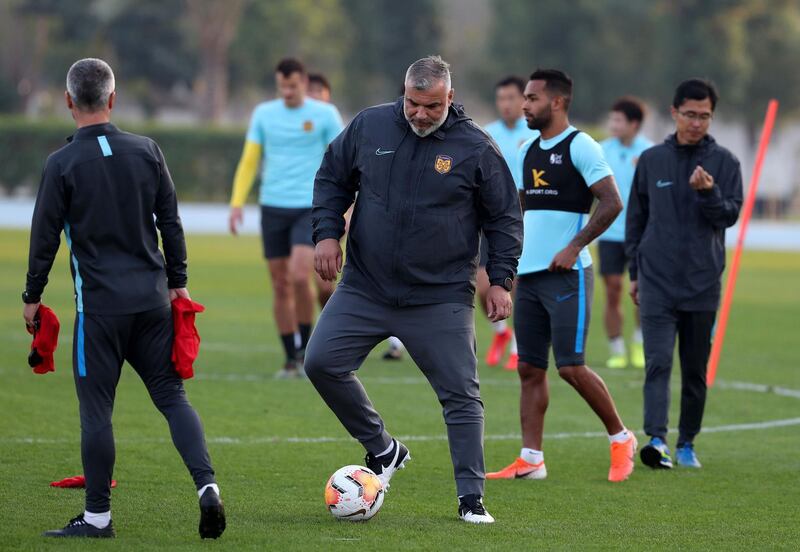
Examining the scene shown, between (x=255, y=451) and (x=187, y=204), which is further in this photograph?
(x=187, y=204)

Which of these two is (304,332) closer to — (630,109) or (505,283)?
(630,109)

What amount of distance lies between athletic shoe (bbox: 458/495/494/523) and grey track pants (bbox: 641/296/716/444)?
226 centimetres

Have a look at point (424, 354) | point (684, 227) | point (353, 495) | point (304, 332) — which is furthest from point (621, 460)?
A: point (304, 332)

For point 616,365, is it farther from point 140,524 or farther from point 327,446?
point 140,524

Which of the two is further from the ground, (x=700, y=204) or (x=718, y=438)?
(x=700, y=204)

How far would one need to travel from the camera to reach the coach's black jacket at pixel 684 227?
8898mm

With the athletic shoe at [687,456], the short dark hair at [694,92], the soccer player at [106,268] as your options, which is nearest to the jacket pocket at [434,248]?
the soccer player at [106,268]

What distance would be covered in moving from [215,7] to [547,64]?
15910mm

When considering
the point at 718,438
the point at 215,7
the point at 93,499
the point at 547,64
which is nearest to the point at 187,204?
the point at 215,7

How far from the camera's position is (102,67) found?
6383 mm

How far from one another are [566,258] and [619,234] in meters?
5.97

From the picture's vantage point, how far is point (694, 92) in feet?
29.0

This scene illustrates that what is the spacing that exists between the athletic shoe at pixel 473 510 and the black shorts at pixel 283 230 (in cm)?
593

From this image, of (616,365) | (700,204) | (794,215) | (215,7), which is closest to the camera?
(700,204)
